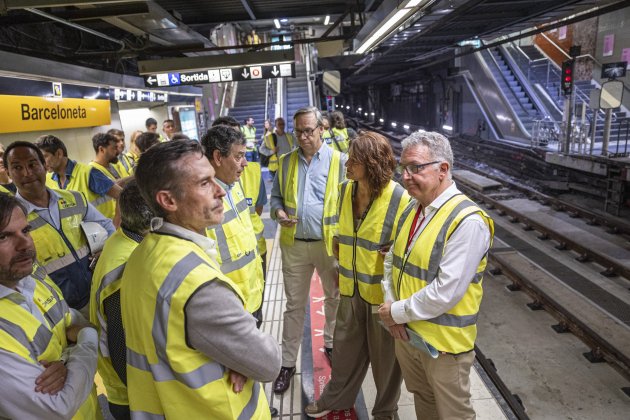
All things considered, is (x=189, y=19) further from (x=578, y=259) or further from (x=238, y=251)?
(x=578, y=259)

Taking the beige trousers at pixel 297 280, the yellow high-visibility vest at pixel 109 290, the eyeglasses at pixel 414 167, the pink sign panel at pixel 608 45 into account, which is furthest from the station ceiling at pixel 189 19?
the pink sign panel at pixel 608 45

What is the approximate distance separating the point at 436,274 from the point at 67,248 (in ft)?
7.96

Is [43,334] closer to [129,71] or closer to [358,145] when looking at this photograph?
[358,145]

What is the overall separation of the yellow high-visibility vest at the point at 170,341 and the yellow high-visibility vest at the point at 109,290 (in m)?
0.36

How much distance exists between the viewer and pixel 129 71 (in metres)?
9.94

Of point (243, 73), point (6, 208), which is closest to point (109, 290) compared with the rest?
point (6, 208)

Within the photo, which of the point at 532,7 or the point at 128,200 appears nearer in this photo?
the point at 128,200

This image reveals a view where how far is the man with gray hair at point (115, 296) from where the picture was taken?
1839mm

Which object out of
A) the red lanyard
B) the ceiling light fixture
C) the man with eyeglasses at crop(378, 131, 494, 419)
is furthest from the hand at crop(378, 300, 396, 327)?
the ceiling light fixture

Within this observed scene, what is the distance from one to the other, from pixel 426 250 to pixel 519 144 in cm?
1407

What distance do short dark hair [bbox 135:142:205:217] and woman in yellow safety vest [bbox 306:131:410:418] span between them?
4.78 feet

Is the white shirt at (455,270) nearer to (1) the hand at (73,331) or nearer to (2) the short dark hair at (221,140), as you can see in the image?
(2) the short dark hair at (221,140)

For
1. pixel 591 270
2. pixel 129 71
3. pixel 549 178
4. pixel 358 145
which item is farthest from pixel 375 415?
pixel 549 178

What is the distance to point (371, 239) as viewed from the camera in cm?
279
